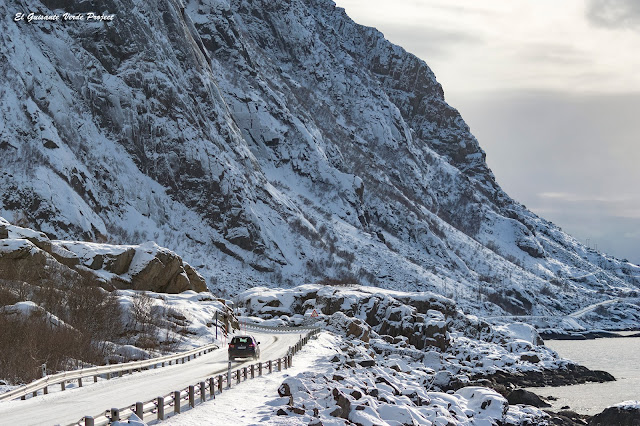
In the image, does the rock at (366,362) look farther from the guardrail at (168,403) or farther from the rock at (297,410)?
the rock at (297,410)

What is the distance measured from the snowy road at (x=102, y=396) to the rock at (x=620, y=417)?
21775mm

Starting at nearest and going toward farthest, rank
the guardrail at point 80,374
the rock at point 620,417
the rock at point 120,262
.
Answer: the guardrail at point 80,374
the rock at point 620,417
the rock at point 120,262

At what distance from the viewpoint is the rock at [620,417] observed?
3903cm

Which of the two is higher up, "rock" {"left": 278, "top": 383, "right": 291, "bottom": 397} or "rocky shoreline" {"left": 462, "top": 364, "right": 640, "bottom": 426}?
"rock" {"left": 278, "top": 383, "right": 291, "bottom": 397}

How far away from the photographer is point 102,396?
2470cm

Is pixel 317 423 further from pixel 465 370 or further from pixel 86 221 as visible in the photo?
pixel 86 221

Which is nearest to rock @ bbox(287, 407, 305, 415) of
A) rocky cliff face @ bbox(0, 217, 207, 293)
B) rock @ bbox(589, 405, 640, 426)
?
rock @ bbox(589, 405, 640, 426)

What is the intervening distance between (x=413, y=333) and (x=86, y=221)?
5010 cm

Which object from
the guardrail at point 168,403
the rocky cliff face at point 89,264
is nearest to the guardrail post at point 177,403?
the guardrail at point 168,403

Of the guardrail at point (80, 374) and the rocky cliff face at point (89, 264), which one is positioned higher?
the rocky cliff face at point (89, 264)

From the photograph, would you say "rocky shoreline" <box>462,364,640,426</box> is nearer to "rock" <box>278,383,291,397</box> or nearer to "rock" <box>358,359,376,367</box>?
"rock" <box>358,359,376,367</box>

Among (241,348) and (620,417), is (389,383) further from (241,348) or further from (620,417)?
(620,417)

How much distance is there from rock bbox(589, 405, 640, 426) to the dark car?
69.3 feet

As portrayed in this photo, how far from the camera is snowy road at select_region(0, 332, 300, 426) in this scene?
2038 cm
